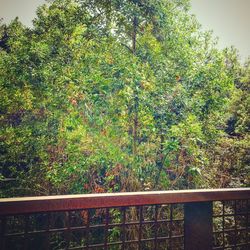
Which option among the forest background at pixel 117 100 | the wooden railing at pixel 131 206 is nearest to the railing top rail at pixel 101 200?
the wooden railing at pixel 131 206

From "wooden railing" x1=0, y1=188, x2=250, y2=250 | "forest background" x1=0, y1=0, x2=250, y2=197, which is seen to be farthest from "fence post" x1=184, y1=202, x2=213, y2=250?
"forest background" x1=0, y1=0, x2=250, y2=197

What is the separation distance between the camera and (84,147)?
5824mm

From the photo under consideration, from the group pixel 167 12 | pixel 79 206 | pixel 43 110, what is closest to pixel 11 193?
pixel 43 110

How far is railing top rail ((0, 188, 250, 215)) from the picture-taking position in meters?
1.13

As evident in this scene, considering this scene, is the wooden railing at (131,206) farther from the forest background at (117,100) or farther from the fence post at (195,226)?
the forest background at (117,100)

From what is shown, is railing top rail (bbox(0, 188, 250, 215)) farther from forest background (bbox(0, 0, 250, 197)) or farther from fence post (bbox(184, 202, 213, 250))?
forest background (bbox(0, 0, 250, 197))

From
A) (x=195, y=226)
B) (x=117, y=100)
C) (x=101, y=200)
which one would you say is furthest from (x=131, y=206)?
(x=117, y=100)

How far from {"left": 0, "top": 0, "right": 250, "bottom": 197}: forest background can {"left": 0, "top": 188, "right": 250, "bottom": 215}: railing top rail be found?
3.81 meters

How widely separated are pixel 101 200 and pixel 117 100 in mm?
4711

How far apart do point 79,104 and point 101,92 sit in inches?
22.7

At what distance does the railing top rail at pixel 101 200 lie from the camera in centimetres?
113

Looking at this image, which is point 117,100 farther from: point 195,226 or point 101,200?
point 101,200

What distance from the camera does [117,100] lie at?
5.95 metres

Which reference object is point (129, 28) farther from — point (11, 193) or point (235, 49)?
point (235, 49)
